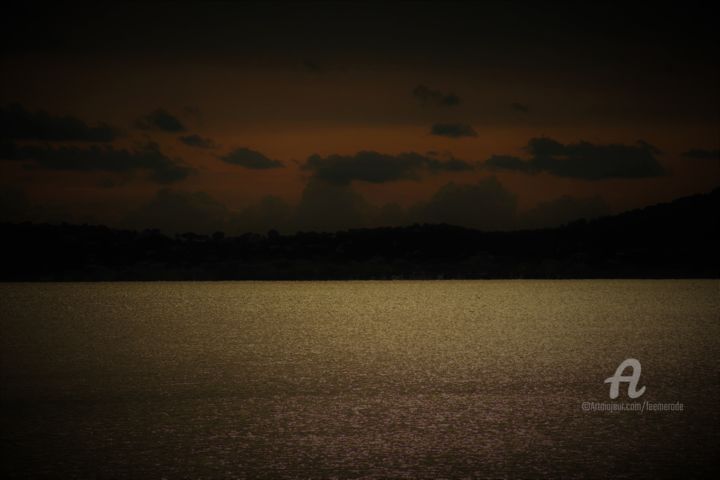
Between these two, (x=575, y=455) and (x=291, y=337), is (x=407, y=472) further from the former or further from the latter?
(x=291, y=337)

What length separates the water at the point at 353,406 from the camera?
34.8 feet

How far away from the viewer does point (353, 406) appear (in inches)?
563

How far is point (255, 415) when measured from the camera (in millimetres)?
13531

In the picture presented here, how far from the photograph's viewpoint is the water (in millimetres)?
10609

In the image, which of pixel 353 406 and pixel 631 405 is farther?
pixel 353 406

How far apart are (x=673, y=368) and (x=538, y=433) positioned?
770 cm

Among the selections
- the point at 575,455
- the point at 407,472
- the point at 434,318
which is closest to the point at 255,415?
the point at 407,472

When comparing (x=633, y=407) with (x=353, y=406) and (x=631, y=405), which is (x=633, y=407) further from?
(x=353, y=406)

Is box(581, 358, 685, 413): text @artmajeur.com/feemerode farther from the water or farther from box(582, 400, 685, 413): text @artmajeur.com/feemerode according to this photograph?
the water

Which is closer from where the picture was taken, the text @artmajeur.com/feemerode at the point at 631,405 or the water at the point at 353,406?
the water at the point at 353,406

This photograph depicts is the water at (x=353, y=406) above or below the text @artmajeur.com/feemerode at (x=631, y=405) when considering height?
below

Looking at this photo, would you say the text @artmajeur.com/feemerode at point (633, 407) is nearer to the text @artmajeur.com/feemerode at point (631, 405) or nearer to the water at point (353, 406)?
the text @artmajeur.com/feemerode at point (631, 405)

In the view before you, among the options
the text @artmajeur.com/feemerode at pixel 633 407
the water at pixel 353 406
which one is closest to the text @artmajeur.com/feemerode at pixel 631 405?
the text @artmajeur.com/feemerode at pixel 633 407

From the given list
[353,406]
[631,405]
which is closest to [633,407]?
[631,405]
